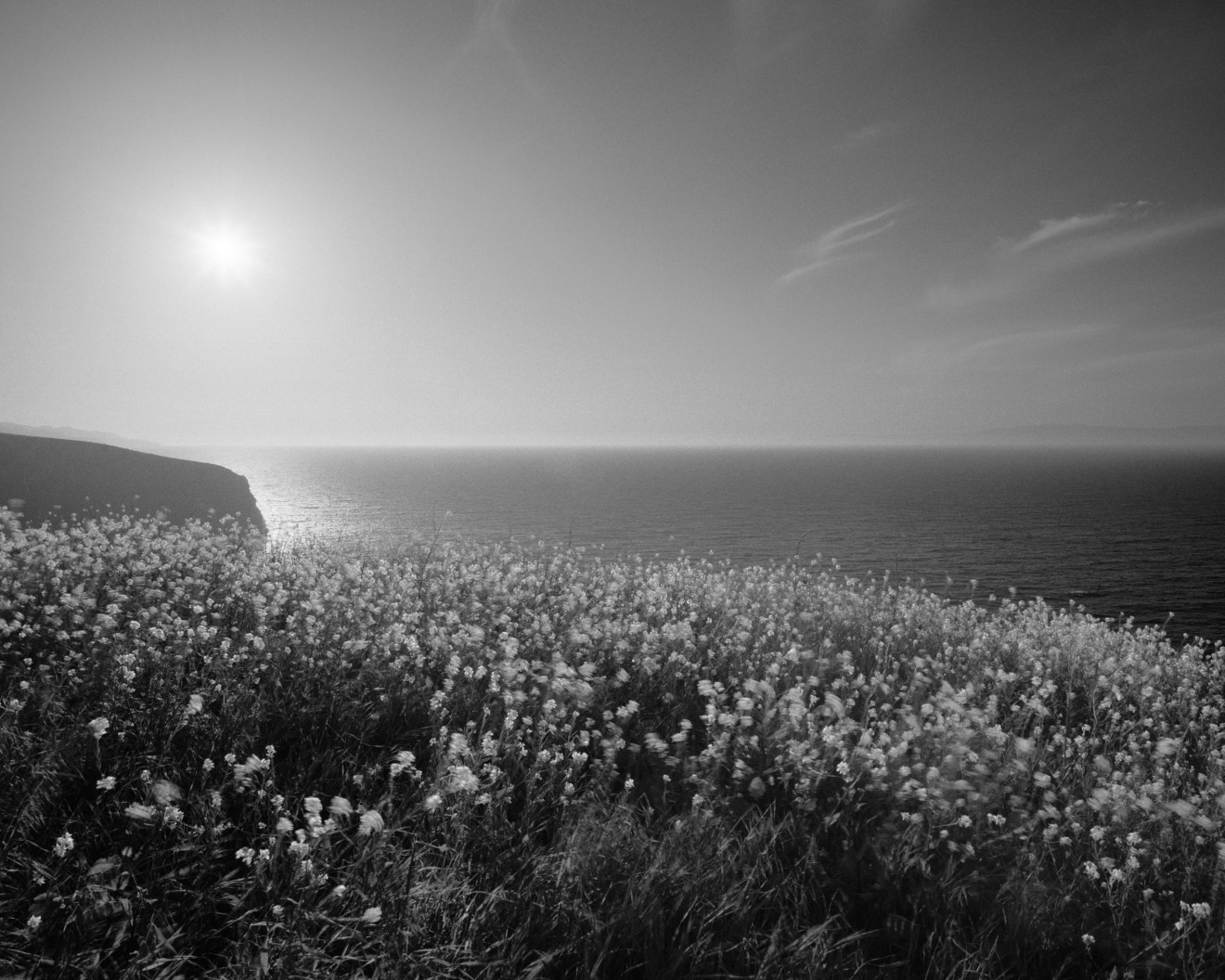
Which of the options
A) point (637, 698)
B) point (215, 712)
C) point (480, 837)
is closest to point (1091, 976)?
point (480, 837)

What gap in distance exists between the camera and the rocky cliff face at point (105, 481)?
147ft

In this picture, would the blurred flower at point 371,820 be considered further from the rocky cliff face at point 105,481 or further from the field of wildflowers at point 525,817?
the rocky cliff face at point 105,481

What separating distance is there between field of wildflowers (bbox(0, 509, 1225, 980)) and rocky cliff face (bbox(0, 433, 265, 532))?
44400mm

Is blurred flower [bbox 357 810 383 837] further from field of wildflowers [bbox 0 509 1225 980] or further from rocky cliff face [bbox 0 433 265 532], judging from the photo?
rocky cliff face [bbox 0 433 265 532]

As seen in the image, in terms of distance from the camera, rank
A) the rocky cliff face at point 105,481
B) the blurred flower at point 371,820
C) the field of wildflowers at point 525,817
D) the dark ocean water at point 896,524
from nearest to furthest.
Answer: the blurred flower at point 371,820
the field of wildflowers at point 525,817
the rocky cliff face at point 105,481
the dark ocean water at point 896,524

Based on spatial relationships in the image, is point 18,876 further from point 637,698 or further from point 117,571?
point 117,571

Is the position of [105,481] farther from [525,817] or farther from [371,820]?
[371,820]

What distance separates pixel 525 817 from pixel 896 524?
82.3m

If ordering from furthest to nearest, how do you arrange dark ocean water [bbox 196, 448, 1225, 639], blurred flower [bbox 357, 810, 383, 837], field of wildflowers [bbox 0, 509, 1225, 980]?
dark ocean water [bbox 196, 448, 1225, 639], field of wildflowers [bbox 0, 509, 1225, 980], blurred flower [bbox 357, 810, 383, 837]

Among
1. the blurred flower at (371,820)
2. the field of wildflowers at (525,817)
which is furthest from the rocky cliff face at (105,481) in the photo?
the blurred flower at (371,820)

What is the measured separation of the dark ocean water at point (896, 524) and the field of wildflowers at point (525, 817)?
9.25 meters

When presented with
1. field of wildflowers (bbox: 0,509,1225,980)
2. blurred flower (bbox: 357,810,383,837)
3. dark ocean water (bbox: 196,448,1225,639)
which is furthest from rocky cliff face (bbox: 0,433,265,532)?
blurred flower (bbox: 357,810,383,837)

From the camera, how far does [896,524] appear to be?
7750cm

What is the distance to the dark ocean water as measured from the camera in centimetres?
4775
